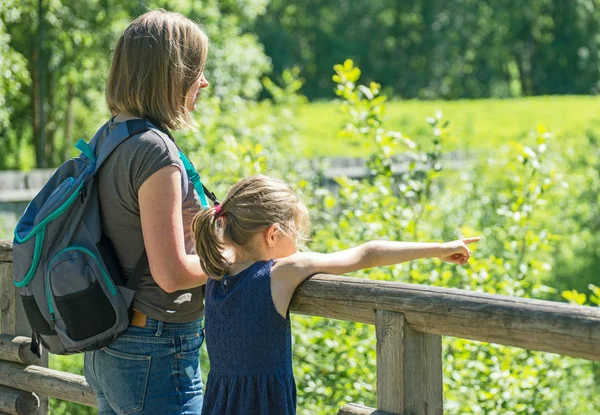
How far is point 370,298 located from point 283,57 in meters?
46.8

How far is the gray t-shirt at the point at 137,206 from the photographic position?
92.0 inches

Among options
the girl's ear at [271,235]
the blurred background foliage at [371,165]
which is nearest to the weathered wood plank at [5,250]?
the blurred background foliage at [371,165]

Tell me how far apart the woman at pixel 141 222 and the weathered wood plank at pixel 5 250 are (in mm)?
1160

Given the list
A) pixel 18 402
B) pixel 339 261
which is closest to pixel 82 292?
pixel 339 261

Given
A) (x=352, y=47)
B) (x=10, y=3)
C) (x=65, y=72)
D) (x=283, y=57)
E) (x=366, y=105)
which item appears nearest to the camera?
(x=366, y=105)

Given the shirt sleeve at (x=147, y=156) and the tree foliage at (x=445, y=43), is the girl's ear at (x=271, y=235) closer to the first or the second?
the shirt sleeve at (x=147, y=156)

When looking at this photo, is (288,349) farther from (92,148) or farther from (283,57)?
(283,57)

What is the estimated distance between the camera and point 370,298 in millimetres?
2383

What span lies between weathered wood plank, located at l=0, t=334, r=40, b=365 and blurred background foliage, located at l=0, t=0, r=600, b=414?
1363 mm

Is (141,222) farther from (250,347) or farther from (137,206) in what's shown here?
(250,347)

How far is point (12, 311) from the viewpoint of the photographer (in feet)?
12.2

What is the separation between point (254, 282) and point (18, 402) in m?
1.64

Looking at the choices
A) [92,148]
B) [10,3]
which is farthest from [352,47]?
[92,148]

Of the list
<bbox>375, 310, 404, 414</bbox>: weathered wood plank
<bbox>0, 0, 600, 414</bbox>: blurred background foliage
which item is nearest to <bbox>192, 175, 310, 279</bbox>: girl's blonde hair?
<bbox>375, 310, 404, 414</bbox>: weathered wood plank
